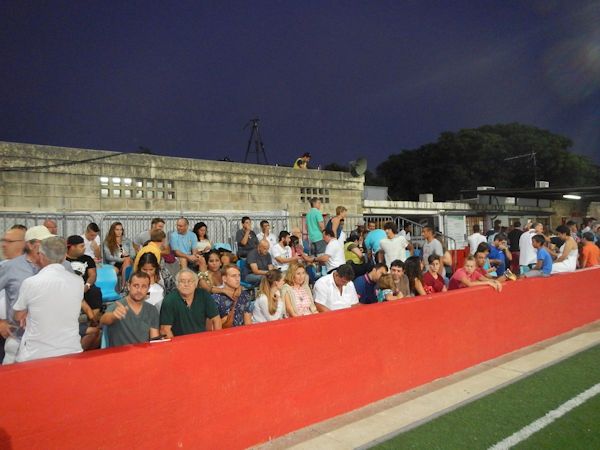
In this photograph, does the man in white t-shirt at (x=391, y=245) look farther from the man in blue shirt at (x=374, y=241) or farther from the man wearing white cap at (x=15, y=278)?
the man wearing white cap at (x=15, y=278)

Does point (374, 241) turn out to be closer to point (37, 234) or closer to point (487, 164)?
point (37, 234)

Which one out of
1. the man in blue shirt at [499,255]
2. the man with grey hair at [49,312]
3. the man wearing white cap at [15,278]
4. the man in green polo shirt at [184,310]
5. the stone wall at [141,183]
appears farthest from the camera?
the man in blue shirt at [499,255]

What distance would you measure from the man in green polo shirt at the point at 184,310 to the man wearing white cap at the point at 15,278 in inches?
48.7

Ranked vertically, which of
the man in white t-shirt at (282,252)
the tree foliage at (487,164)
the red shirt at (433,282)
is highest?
the tree foliage at (487,164)

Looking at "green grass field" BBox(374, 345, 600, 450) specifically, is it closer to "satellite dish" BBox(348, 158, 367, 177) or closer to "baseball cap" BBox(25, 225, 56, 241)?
"baseball cap" BBox(25, 225, 56, 241)

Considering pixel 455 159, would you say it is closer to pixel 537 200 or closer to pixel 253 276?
pixel 537 200

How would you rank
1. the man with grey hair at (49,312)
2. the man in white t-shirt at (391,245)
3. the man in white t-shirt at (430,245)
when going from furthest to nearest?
1. the man in white t-shirt at (430,245)
2. the man in white t-shirt at (391,245)
3. the man with grey hair at (49,312)

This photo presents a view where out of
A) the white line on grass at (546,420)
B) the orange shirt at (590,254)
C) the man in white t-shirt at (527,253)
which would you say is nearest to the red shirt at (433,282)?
the white line on grass at (546,420)

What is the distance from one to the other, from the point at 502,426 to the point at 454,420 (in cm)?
44

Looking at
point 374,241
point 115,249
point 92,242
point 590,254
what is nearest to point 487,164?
point 590,254

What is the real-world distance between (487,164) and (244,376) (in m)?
60.0

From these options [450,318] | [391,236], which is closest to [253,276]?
[391,236]

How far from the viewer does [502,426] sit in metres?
4.89

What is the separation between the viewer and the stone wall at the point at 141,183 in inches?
411
